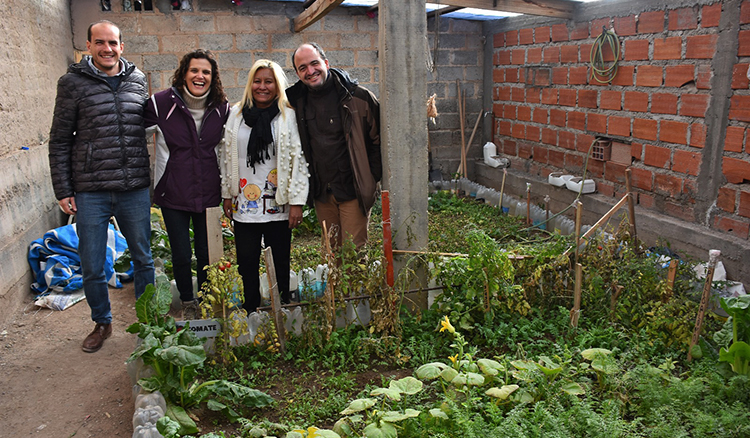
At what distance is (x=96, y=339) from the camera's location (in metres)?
4.00

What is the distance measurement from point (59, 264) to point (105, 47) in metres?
2.33

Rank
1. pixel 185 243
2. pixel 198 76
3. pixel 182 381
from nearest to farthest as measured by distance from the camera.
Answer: pixel 182 381 < pixel 198 76 < pixel 185 243

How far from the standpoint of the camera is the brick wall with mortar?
15.5 ft

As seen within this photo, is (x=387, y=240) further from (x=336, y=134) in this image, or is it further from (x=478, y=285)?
(x=336, y=134)

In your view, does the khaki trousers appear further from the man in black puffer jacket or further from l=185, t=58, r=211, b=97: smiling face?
the man in black puffer jacket

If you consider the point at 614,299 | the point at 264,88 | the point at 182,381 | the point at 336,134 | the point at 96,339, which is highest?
the point at 264,88

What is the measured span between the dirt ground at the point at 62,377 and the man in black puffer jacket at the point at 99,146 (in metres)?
0.47

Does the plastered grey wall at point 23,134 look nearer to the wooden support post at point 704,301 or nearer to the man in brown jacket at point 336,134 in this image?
the man in brown jacket at point 336,134

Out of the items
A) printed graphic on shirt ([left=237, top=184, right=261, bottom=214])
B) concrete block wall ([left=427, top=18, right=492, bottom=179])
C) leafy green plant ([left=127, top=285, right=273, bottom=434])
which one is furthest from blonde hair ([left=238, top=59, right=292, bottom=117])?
concrete block wall ([left=427, top=18, right=492, bottom=179])

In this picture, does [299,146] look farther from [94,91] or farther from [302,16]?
[302,16]

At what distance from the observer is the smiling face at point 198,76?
12.2 feet

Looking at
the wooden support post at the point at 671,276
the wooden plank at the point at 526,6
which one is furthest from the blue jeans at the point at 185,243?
the wooden plank at the point at 526,6

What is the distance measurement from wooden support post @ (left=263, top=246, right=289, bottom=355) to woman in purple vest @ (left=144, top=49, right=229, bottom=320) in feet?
2.63

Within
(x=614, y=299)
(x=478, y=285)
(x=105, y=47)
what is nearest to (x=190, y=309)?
(x=105, y=47)
